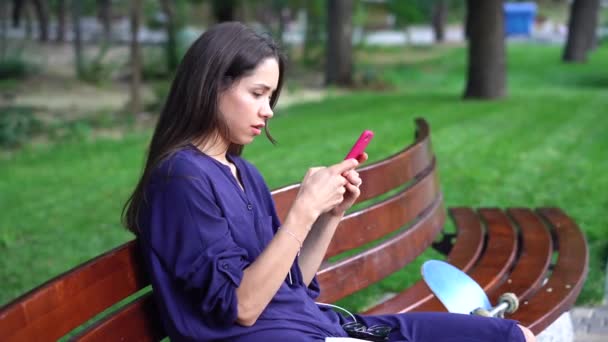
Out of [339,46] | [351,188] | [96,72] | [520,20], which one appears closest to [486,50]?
[339,46]

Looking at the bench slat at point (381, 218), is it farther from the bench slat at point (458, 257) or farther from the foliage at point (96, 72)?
the foliage at point (96, 72)

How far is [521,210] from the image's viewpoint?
5.27 metres

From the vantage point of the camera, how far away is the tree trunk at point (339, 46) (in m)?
19.7

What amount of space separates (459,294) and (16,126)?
9523 millimetres

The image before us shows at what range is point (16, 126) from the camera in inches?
457

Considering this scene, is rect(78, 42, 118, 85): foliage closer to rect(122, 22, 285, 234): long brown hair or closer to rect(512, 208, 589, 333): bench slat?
rect(512, 208, 589, 333): bench slat

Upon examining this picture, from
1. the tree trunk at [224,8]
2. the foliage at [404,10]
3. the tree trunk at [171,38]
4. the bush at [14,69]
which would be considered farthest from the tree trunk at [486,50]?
the foliage at [404,10]

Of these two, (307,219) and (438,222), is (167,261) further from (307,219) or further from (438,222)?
(438,222)

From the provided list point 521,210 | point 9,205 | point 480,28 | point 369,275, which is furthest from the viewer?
point 480,28

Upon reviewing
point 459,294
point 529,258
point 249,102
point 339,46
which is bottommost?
A: point 339,46

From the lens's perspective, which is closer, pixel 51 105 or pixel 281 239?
pixel 281 239

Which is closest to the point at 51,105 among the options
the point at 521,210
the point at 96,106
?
the point at 96,106

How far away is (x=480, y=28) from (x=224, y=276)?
13.7 meters

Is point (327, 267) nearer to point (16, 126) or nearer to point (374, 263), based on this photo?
point (374, 263)
